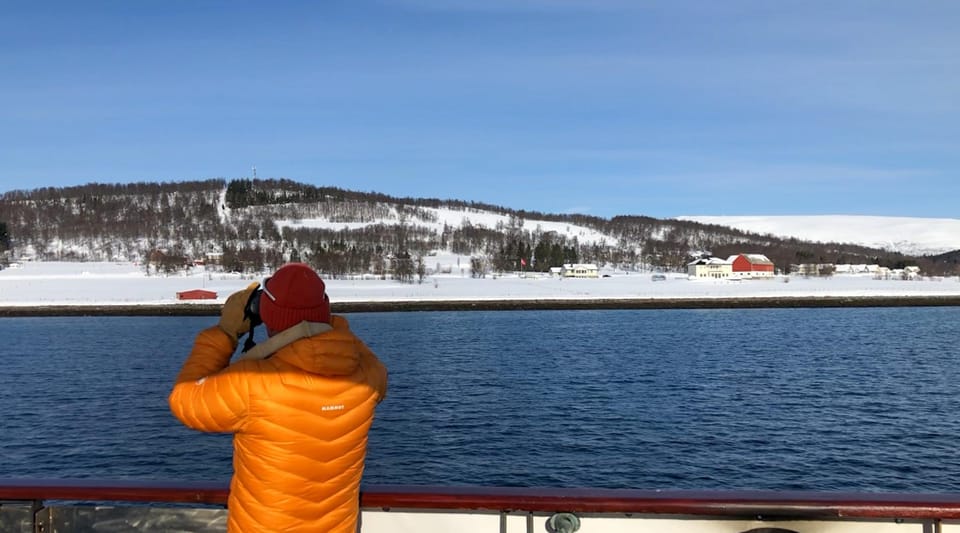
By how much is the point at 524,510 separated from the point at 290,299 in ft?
4.00

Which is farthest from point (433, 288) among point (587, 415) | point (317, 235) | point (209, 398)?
point (209, 398)

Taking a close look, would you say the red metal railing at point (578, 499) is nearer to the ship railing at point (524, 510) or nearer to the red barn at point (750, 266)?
the ship railing at point (524, 510)

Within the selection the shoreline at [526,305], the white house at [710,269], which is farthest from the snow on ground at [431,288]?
the white house at [710,269]

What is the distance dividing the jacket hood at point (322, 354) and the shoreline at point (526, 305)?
62.7 m

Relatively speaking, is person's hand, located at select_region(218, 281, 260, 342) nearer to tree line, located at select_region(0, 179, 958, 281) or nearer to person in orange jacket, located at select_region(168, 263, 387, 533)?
person in orange jacket, located at select_region(168, 263, 387, 533)

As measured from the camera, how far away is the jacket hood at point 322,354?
2.42 metres

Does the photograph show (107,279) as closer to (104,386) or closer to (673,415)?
(104,386)

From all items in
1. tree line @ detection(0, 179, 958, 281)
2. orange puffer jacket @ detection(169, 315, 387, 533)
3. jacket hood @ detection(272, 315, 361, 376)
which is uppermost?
tree line @ detection(0, 179, 958, 281)

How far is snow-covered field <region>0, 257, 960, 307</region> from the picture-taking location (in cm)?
7269

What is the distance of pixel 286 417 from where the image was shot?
2441 millimetres

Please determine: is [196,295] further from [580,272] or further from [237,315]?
[237,315]

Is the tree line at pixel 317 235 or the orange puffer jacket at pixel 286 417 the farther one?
the tree line at pixel 317 235

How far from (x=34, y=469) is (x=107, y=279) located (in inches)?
3151

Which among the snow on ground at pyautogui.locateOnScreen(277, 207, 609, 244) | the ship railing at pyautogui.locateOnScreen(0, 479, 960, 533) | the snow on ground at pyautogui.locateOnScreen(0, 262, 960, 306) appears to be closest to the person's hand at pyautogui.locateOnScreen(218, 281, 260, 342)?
the ship railing at pyautogui.locateOnScreen(0, 479, 960, 533)
